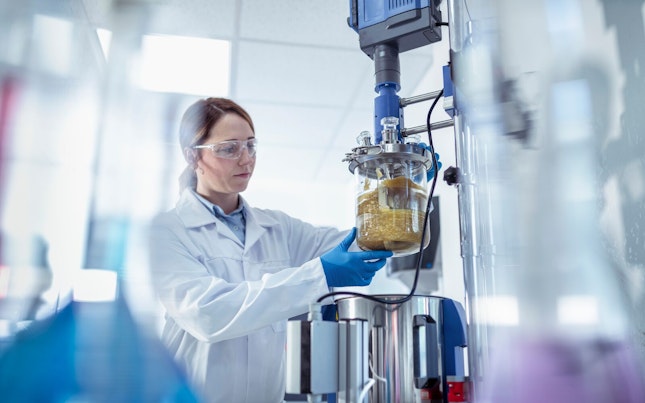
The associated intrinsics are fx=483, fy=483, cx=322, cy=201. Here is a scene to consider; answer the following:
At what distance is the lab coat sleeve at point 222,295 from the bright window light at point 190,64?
3.75 feet

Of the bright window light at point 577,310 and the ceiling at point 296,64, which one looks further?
the ceiling at point 296,64

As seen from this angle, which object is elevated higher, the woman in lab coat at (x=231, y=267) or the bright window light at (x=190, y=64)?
the bright window light at (x=190, y=64)

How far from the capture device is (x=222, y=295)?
998 millimetres

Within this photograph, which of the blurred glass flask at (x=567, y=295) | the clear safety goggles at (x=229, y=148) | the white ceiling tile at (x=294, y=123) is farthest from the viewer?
the white ceiling tile at (x=294, y=123)

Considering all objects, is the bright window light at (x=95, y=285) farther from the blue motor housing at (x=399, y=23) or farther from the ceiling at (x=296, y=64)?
the ceiling at (x=296, y=64)

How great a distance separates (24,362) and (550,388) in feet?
2.27

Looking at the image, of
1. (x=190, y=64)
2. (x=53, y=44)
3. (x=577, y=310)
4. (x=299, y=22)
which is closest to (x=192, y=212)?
(x=53, y=44)

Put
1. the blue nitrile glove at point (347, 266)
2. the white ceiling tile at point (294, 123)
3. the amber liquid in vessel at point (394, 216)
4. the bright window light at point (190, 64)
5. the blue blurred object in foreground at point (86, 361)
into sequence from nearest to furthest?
the blue blurred object in foreground at point (86, 361), the amber liquid in vessel at point (394, 216), the blue nitrile glove at point (347, 266), the bright window light at point (190, 64), the white ceiling tile at point (294, 123)

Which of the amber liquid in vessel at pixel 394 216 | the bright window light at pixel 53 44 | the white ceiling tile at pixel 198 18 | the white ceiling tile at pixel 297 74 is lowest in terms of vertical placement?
the amber liquid in vessel at pixel 394 216

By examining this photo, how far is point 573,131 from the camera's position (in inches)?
21.3

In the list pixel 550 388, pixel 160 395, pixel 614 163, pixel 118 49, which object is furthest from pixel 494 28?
pixel 160 395

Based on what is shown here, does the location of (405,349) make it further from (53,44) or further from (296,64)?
(296,64)

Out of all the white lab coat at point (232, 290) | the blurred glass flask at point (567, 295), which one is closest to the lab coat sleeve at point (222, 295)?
the white lab coat at point (232, 290)

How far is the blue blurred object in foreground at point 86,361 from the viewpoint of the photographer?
0.69 meters
